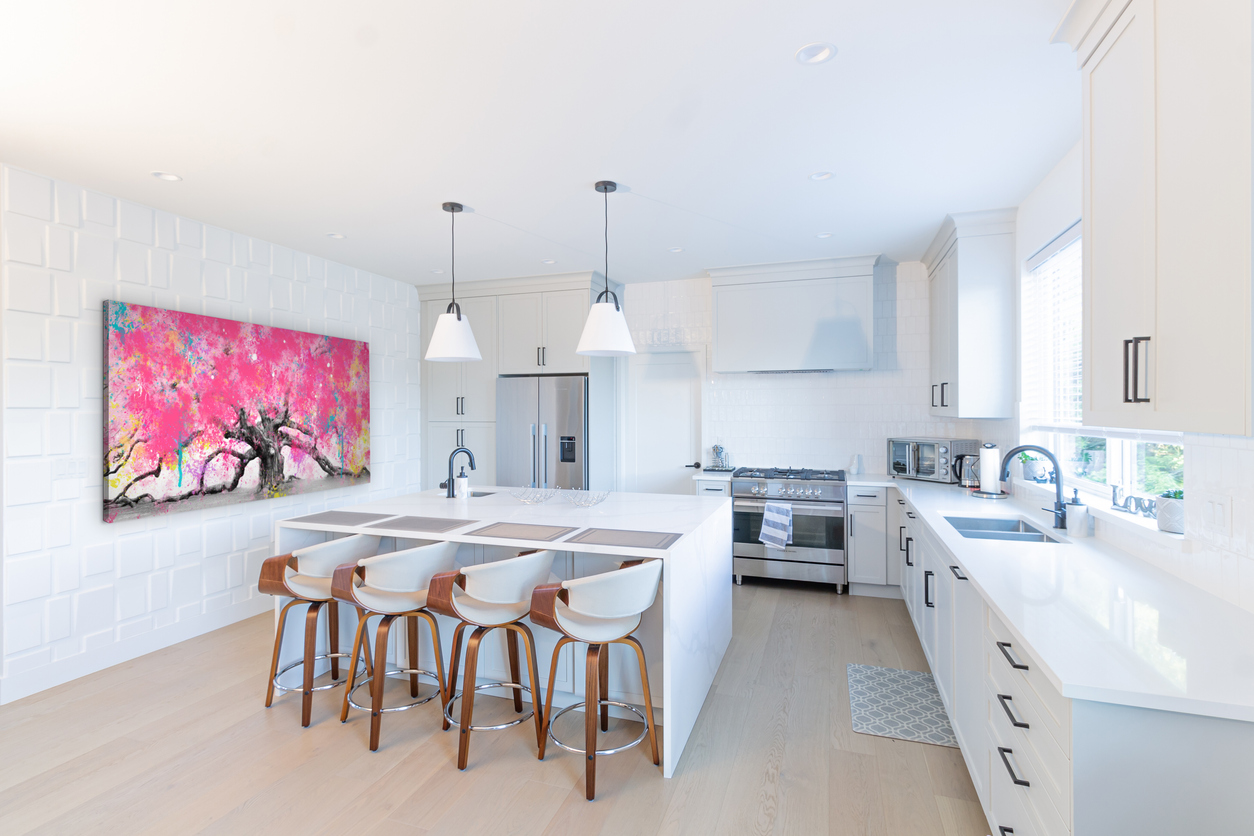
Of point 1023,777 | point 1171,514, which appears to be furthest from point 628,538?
point 1171,514

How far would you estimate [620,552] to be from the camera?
2379 millimetres

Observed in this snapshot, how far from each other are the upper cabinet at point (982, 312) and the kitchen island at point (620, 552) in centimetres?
176

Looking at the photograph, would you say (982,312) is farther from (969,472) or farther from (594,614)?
(594,614)

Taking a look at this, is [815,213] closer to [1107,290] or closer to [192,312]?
[1107,290]

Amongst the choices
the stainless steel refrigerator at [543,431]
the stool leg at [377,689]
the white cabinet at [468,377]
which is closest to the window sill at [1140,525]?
the stool leg at [377,689]

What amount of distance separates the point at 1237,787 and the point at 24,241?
4871 millimetres

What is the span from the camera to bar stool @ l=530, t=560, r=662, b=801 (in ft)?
7.21

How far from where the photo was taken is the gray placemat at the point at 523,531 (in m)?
2.57

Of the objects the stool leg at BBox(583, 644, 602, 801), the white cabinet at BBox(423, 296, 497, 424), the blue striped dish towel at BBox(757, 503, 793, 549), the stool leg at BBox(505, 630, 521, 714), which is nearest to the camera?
the stool leg at BBox(583, 644, 602, 801)

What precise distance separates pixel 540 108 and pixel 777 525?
11.3 feet

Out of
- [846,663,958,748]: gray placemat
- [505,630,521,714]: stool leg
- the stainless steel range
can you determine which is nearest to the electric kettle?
the stainless steel range

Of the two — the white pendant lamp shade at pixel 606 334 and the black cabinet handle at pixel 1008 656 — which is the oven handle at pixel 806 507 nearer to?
the white pendant lamp shade at pixel 606 334

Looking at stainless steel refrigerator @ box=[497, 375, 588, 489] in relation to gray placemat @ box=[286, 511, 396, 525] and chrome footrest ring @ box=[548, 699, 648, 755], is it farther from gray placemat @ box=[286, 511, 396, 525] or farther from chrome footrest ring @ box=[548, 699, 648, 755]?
chrome footrest ring @ box=[548, 699, 648, 755]

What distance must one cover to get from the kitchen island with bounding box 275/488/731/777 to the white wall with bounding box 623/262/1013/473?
201 centimetres
